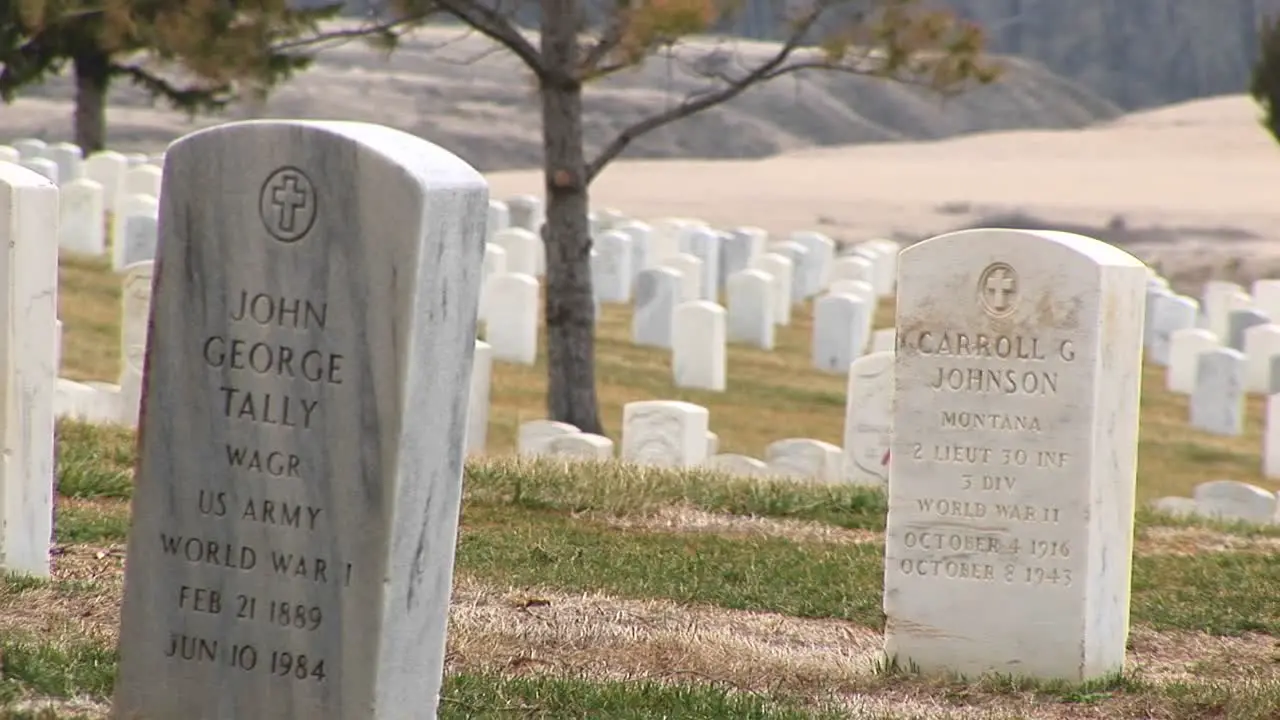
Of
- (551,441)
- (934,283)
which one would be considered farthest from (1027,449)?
(551,441)

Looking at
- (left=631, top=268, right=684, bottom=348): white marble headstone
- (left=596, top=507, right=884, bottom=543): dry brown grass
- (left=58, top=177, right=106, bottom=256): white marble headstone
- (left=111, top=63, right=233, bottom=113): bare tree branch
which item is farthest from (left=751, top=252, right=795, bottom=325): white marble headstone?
(left=596, top=507, right=884, bottom=543): dry brown grass

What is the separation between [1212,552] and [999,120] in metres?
50.3

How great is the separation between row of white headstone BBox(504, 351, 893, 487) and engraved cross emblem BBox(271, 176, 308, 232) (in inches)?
325

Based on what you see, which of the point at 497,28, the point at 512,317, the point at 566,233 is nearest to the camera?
the point at 497,28

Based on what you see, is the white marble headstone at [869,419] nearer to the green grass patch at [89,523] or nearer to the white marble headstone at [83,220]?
the green grass patch at [89,523]

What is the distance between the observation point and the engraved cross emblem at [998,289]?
6504mm

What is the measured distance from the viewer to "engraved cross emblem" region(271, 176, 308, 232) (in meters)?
4.29

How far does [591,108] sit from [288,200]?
41.1 meters

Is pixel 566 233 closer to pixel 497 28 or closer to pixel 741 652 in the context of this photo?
pixel 497 28

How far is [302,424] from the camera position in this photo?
431cm

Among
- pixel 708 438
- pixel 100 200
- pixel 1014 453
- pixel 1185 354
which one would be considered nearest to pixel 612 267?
pixel 100 200

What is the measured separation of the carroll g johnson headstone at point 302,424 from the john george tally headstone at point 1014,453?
2.57 meters

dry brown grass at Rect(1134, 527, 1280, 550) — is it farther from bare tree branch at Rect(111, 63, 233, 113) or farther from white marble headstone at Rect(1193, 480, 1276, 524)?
bare tree branch at Rect(111, 63, 233, 113)

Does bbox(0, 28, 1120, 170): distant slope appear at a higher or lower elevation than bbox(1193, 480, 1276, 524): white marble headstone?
higher
